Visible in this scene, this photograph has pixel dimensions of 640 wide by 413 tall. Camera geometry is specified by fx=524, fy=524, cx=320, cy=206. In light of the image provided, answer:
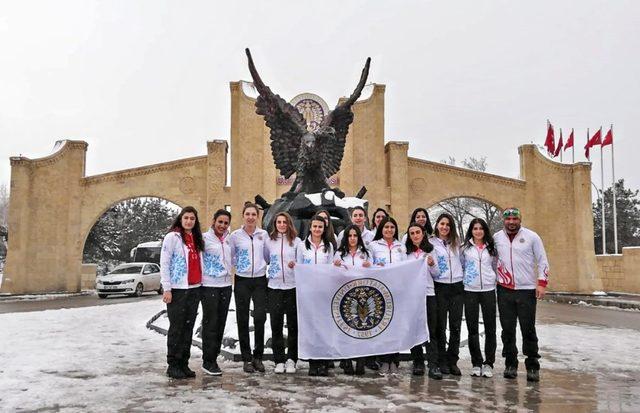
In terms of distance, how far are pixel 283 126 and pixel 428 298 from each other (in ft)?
16.9

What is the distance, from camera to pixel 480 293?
222 inches

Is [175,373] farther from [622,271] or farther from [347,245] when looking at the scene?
[622,271]

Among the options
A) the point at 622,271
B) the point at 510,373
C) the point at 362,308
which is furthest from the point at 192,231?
the point at 622,271

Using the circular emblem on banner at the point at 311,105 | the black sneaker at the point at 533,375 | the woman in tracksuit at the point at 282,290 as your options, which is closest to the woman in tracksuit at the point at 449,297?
the black sneaker at the point at 533,375

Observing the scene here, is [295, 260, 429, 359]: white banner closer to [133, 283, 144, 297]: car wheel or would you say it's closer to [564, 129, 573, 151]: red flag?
[133, 283, 144, 297]: car wheel

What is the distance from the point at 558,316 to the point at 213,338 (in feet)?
33.3

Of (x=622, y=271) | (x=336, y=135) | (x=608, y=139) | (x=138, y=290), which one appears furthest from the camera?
(x=608, y=139)

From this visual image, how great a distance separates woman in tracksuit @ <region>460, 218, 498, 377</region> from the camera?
562 cm

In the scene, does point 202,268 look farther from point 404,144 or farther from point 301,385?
point 404,144

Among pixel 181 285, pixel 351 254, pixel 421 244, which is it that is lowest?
pixel 181 285

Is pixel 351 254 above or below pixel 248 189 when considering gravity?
below

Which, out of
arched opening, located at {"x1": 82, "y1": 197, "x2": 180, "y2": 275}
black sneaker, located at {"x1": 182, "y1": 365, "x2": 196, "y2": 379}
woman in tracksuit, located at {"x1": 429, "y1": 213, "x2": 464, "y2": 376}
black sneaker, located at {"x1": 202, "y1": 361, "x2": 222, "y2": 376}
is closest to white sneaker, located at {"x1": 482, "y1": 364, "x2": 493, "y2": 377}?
woman in tracksuit, located at {"x1": 429, "y1": 213, "x2": 464, "y2": 376}

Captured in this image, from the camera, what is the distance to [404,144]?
2678cm

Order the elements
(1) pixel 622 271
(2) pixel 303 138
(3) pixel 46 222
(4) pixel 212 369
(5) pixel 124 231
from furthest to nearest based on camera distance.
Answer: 1. (5) pixel 124 231
2. (3) pixel 46 222
3. (1) pixel 622 271
4. (2) pixel 303 138
5. (4) pixel 212 369
